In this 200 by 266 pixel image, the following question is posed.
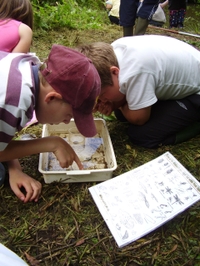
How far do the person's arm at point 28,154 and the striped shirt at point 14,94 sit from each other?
16cm

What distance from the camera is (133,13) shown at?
8.86 feet

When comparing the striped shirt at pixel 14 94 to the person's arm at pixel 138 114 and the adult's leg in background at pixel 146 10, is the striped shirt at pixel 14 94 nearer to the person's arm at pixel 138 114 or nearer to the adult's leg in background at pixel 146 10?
the person's arm at pixel 138 114

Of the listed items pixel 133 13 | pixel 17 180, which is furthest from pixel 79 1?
pixel 17 180

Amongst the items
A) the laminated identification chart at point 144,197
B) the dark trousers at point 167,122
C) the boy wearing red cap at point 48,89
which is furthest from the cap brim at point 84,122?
the dark trousers at point 167,122

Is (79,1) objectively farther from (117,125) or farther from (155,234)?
(155,234)

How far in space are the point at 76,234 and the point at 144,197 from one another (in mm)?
343

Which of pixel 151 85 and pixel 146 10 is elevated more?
pixel 146 10

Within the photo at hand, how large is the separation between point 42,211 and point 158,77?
85 centimetres

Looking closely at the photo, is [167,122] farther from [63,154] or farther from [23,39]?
[23,39]

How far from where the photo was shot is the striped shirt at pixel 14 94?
0.87 meters

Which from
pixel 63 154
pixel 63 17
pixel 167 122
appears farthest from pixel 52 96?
pixel 63 17

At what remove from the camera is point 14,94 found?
2.86 feet

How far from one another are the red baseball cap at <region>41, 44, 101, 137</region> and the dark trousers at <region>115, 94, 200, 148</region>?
657 mm

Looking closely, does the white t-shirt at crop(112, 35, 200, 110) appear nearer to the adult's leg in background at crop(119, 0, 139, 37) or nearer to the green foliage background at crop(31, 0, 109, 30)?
the adult's leg in background at crop(119, 0, 139, 37)
